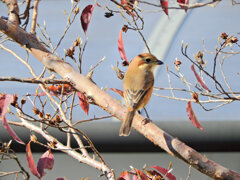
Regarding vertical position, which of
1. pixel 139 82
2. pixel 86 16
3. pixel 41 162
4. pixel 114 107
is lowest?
pixel 41 162

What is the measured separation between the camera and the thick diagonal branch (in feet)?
5.22

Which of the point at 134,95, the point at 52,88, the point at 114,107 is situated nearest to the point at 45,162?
the point at 114,107

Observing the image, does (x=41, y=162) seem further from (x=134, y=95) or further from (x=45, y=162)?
(x=134, y=95)

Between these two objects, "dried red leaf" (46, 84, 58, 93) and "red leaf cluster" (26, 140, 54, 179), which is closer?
"red leaf cluster" (26, 140, 54, 179)

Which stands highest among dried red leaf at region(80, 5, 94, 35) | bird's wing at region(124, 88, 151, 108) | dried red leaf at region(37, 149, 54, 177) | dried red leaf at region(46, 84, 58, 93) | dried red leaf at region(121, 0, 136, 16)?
dried red leaf at region(121, 0, 136, 16)

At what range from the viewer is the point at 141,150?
4.45 m

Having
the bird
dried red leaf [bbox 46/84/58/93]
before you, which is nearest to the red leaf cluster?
dried red leaf [bbox 46/84/58/93]

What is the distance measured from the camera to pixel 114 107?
1.81 meters

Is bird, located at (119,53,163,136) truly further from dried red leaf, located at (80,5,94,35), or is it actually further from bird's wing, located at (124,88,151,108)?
dried red leaf, located at (80,5,94,35)

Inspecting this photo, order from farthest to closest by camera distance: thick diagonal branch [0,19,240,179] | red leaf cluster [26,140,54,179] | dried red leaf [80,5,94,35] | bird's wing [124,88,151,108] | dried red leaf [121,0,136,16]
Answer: bird's wing [124,88,151,108]
dried red leaf [80,5,94,35]
dried red leaf [121,0,136,16]
red leaf cluster [26,140,54,179]
thick diagonal branch [0,19,240,179]

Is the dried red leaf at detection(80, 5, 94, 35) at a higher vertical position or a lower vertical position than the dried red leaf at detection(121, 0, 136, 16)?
lower

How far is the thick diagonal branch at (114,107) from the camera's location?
1592 mm

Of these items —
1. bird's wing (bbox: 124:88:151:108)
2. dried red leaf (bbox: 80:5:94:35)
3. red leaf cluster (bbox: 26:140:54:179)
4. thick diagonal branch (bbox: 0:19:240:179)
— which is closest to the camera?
thick diagonal branch (bbox: 0:19:240:179)

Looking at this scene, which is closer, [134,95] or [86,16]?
[86,16]
